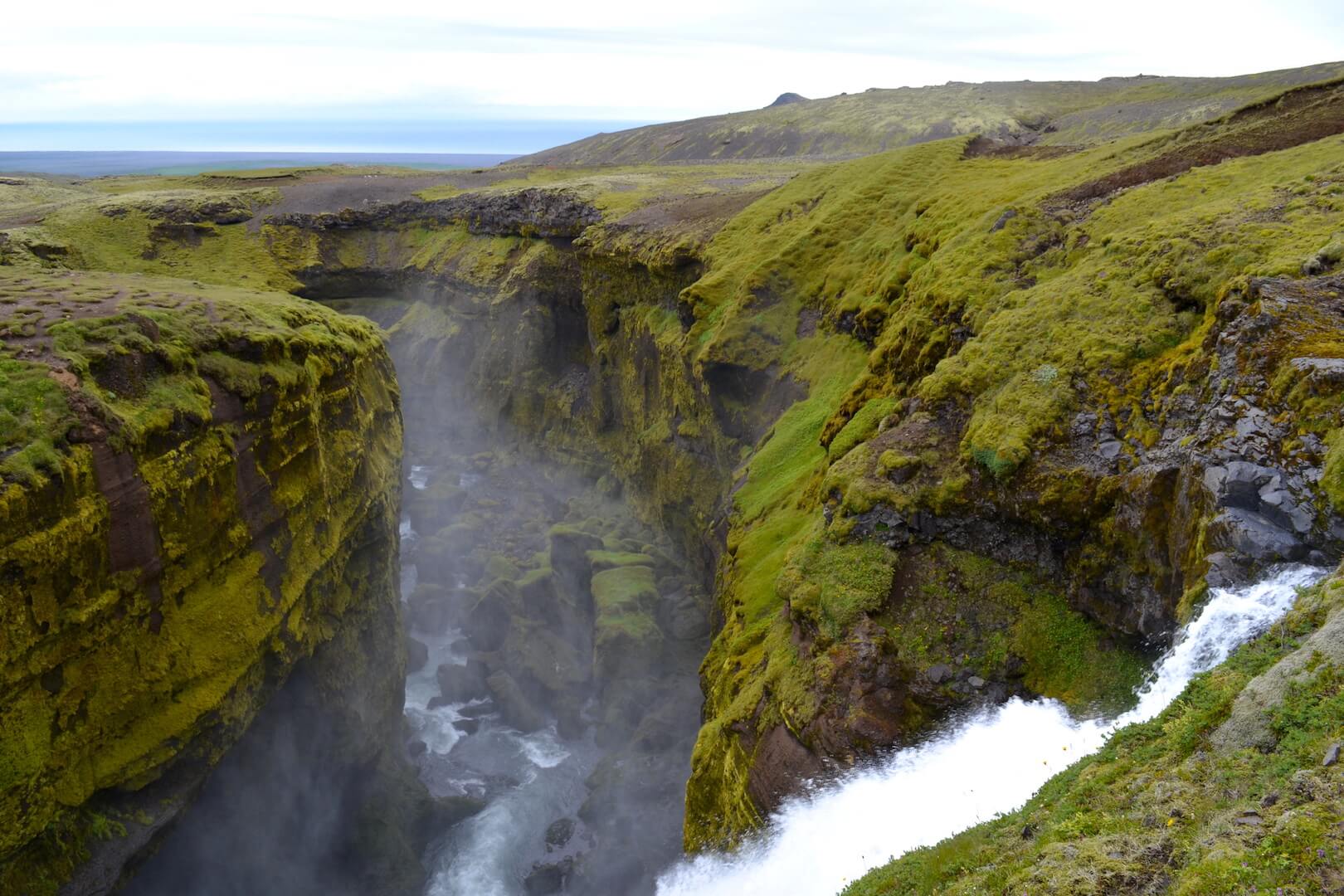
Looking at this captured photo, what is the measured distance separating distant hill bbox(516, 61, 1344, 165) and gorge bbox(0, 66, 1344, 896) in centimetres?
5623

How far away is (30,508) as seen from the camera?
17.7 m

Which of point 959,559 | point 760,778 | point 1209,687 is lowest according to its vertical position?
point 760,778

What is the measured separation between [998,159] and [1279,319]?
1192 inches

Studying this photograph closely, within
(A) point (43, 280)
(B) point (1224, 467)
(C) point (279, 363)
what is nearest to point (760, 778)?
(B) point (1224, 467)

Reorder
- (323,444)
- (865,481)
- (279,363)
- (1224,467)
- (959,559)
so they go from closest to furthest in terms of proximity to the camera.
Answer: (1224,467)
(959,559)
(865,481)
(279,363)
(323,444)

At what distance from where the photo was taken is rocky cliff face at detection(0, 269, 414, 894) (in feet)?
59.9

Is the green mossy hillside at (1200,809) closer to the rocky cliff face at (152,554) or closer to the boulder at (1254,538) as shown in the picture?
the boulder at (1254,538)

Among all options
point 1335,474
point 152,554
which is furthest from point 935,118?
point 152,554

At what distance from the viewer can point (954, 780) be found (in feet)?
50.0

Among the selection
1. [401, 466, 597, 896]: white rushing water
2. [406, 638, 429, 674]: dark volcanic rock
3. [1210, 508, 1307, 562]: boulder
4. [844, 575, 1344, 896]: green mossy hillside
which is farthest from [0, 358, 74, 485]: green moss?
[406, 638, 429, 674]: dark volcanic rock

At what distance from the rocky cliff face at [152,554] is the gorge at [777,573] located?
11 cm

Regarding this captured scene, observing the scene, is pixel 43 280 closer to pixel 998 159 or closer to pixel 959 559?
pixel 959 559

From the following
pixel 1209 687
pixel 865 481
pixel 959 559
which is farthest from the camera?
pixel 865 481

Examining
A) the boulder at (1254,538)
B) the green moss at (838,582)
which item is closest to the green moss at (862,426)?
the green moss at (838,582)
